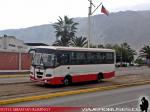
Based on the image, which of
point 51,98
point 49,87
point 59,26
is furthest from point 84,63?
point 59,26

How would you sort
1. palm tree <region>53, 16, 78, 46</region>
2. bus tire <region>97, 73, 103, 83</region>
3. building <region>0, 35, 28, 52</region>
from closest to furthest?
1. bus tire <region>97, 73, 103, 83</region>
2. building <region>0, 35, 28, 52</region>
3. palm tree <region>53, 16, 78, 46</region>

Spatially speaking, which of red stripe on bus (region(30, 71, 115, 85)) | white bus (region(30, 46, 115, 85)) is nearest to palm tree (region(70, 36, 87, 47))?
red stripe on bus (region(30, 71, 115, 85))

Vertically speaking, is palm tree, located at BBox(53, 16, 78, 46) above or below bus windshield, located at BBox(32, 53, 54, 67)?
above

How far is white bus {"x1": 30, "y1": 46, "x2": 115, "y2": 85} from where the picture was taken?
2569cm

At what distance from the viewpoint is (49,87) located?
26.0m

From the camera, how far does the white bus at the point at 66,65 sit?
84.3 feet

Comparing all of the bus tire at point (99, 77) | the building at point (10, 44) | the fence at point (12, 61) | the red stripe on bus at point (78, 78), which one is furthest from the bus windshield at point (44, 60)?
the building at point (10, 44)

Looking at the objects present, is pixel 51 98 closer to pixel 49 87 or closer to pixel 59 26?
pixel 49 87

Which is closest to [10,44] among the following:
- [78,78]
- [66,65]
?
[78,78]

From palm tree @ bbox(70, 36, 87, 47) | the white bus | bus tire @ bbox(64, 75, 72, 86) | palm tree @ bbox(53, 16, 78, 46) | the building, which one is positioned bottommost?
bus tire @ bbox(64, 75, 72, 86)

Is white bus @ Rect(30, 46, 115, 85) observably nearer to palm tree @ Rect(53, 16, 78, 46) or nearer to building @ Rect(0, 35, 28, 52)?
building @ Rect(0, 35, 28, 52)

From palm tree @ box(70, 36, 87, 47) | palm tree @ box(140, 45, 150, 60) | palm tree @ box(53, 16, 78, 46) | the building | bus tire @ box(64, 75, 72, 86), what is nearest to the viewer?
bus tire @ box(64, 75, 72, 86)

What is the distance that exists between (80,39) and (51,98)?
272ft

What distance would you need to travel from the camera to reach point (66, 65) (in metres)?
26.8
